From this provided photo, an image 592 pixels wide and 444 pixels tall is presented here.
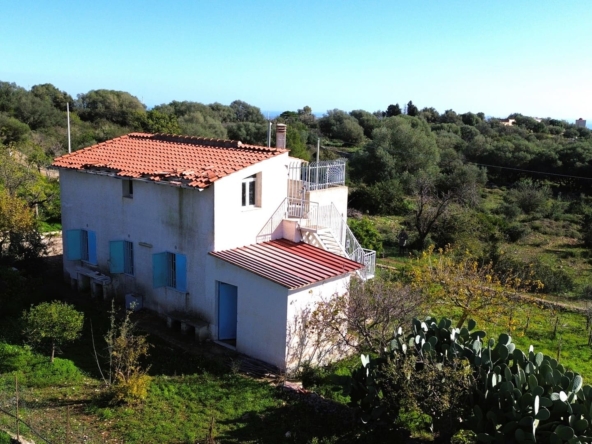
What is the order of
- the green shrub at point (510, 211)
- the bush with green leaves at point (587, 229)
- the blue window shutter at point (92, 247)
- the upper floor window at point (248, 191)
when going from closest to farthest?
the upper floor window at point (248, 191)
the blue window shutter at point (92, 247)
the bush with green leaves at point (587, 229)
the green shrub at point (510, 211)

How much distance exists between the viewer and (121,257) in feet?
55.4

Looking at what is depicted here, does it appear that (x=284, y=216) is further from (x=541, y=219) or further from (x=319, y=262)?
(x=541, y=219)

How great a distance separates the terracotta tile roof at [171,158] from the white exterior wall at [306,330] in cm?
377

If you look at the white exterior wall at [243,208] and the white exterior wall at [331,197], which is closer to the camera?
the white exterior wall at [243,208]

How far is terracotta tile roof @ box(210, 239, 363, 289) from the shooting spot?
13305 millimetres

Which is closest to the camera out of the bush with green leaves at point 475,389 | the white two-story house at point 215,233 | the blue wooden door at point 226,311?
the bush with green leaves at point 475,389

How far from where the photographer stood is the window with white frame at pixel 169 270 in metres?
15.4

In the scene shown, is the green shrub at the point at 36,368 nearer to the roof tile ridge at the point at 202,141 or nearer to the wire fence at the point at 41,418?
the wire fence at the point at 41,418

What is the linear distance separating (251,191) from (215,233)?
1.80 metres

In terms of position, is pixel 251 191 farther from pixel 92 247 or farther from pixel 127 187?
pixel 92 247

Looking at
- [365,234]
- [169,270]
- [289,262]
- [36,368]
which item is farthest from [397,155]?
[36,368]

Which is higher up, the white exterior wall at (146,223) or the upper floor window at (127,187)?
the upper floor window at (127,187)

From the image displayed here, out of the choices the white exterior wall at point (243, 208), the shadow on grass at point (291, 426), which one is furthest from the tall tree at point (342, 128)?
the shadow on grass at point (291, 426)

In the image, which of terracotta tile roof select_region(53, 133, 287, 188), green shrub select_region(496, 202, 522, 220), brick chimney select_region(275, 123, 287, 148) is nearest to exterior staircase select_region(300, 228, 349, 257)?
terracotta tile roof select_region(53, 133, 287, 188)
